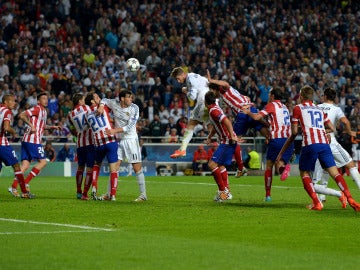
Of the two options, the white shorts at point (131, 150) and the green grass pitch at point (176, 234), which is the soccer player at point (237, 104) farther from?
the white shorts at point (131, 150)

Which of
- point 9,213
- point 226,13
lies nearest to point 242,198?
point 9,213

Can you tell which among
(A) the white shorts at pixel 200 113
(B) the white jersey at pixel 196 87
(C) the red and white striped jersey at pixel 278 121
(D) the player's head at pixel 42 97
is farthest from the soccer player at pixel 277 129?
(D) the player's head at pixel 42 97

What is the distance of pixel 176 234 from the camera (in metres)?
12.5

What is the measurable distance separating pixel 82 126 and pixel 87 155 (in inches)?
24.4

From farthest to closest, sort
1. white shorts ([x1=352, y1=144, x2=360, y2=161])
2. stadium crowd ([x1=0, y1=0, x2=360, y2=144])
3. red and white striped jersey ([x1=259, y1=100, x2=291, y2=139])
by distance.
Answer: stadium crowd ([x1=0, y1=0, x2=360, y2=144]) → white shorts ([x1=352, y1=144, x2=360, y2=161]) → red and white striped jersey ([x1=259, y1=100, x2=291, y2=139])

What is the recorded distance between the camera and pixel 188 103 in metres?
36.3

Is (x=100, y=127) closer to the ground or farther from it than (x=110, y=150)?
farther from it

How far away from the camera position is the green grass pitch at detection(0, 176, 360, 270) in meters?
9.91

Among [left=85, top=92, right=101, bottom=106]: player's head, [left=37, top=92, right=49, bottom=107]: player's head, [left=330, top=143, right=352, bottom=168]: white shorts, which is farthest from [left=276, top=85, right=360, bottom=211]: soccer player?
[left=37, top=92, right=49, bottom=107]: player's head

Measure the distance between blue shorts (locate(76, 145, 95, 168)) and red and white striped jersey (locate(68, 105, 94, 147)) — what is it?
0.09 meters

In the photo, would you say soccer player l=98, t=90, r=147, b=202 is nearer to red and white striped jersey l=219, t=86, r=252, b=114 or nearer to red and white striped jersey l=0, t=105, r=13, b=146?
red and white striped jersey l=219, t=86, r=252, b=114

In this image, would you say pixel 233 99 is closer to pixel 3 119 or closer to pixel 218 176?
pixel 218 176

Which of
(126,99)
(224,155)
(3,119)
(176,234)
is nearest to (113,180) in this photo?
(126,99)

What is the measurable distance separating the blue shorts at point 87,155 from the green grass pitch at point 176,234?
32.3 inches
